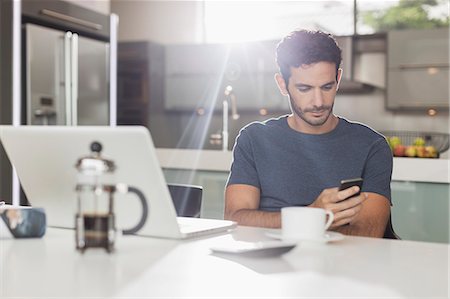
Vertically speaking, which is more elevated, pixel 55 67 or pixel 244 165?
pixel 55 67

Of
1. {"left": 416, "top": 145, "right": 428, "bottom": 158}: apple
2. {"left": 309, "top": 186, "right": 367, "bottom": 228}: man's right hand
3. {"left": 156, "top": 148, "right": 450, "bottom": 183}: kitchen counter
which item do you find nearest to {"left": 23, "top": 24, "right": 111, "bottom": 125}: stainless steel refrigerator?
{"left": 156, "top": 148, "right": 450, "bottom": 183}: kitchen counter

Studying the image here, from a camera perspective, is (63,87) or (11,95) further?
(63,87)

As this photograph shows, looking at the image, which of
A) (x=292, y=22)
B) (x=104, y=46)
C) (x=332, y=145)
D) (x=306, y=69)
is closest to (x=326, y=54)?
(x=306, y=69)

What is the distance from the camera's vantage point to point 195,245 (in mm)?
1173

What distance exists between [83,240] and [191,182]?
7.75 ft

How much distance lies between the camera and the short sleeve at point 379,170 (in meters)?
1.90

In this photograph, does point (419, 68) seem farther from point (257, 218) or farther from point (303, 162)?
point (257, 218)

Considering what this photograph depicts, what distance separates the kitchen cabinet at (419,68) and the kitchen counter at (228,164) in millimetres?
2514

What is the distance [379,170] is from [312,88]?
0.39 meters

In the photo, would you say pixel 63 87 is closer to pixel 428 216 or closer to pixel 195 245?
pixel 428 216

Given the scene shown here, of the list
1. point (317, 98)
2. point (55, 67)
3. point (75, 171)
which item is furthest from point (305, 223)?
point (55, 67)

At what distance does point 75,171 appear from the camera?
1229 mm

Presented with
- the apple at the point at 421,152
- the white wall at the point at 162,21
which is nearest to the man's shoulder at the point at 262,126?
the apple at the point at 421,152

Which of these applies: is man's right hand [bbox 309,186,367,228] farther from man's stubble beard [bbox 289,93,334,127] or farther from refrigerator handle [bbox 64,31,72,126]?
refrigerator handle [bbox 64,31,72,126]
